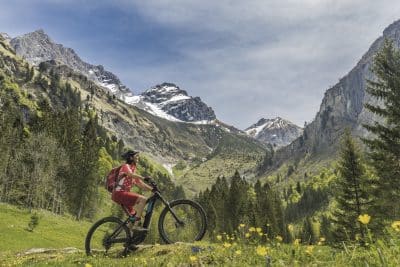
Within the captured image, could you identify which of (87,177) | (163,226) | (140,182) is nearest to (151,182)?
(140,182)

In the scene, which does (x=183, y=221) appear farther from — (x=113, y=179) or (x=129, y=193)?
(x=113, y=179)

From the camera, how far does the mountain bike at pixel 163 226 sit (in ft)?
42.9

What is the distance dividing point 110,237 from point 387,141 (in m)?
25.8

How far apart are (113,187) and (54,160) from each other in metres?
68.0

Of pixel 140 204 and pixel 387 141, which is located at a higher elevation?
pixel 387 141

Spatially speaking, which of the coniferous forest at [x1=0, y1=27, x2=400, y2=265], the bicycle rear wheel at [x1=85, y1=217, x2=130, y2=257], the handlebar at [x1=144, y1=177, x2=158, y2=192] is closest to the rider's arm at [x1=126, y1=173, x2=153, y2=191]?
the handlebar at [x1=144, y1=177, x2=158, y2=192]

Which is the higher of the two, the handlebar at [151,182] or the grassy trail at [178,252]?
the handlebar at [151,182]

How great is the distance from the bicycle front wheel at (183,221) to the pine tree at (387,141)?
21.5 meters

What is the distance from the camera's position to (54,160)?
77.1 m

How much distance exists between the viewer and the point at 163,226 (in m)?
Answer: 13.6

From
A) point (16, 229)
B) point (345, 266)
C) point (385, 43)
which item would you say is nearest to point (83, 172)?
point (16, 229)

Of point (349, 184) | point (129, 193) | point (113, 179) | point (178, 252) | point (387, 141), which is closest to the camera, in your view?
point (178, 252)

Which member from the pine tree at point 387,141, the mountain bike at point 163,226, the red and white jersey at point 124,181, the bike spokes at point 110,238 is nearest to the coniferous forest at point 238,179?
the pine tree at point 387,141

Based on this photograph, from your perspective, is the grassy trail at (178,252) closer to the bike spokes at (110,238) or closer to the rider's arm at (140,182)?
the bike spokes at (110,238)
